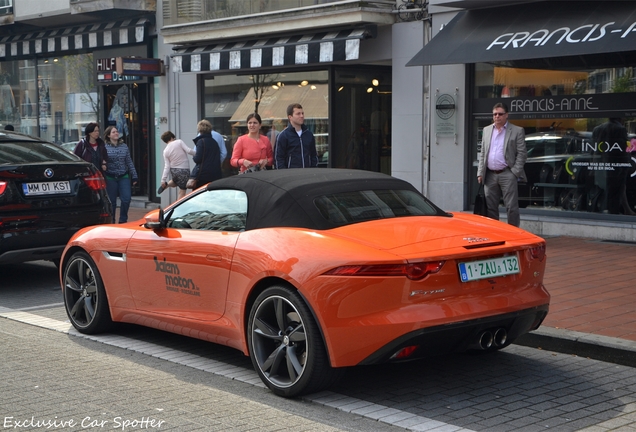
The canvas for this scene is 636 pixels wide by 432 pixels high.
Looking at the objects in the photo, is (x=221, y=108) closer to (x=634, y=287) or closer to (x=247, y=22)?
(x=247, y=22)

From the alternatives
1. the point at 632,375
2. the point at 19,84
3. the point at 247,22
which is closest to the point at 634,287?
the point at 632,375

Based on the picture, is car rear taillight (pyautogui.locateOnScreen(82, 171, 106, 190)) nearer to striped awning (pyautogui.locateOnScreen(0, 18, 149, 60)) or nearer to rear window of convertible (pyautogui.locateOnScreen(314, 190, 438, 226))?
rear window of convertible (pyautogui.locateOnScreen(314, 190, 438, 226))

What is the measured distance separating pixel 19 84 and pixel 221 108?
30.2ft

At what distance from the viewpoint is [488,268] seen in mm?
5238

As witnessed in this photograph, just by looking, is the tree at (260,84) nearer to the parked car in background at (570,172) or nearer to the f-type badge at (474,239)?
the parked car in background at (570,172)

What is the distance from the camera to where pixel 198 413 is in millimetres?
4977

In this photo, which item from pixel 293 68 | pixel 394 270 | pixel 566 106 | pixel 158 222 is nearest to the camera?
pixel 394 270

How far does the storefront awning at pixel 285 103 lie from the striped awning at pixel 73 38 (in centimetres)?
330

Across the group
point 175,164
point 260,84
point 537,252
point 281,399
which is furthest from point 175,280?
point 260,84

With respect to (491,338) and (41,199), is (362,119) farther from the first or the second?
(491,338)

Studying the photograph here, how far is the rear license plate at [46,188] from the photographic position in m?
9.21

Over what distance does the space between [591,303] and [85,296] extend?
14.5ft

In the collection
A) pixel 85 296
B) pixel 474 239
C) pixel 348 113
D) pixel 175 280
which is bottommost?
pixel 85 296

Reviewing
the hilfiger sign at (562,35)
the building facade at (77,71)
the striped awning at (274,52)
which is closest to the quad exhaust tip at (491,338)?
the hilfiger sign at (562,35)
